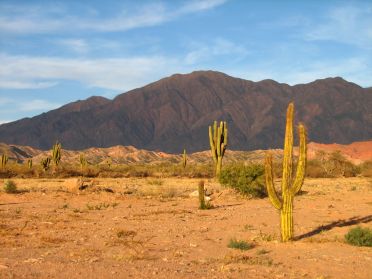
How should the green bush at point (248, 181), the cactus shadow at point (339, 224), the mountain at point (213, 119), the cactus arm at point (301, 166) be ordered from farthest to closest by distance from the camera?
the mountain at point (213, 119) < the green bush at point (248, 181) < the cactus shadow at point (339, 224) < the cactus arm at point (301, 166)

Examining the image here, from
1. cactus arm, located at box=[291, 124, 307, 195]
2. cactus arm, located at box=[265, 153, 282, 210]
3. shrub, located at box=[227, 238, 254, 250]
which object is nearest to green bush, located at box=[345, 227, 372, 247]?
cactus arm, located at box=[291, 124, 307, 195]

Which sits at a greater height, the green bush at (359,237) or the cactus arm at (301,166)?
the cactus arm at (301,166)

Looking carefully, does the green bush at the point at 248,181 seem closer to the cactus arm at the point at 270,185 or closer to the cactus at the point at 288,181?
the cactus arm at the point at 270,185

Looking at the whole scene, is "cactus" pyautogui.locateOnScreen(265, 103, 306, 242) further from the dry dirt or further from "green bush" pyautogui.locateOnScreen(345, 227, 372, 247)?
"green bush" pyautogui.locateOnScreen(345, 227, 372, 247)

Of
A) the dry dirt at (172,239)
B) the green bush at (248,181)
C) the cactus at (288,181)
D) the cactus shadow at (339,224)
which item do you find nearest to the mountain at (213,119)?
the green bush at (248,181)

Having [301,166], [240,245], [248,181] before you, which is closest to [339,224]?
[301,166]

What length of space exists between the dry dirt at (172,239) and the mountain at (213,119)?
133566 millimetres

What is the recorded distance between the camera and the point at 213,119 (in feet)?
579

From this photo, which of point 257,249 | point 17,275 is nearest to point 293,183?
point 257,249

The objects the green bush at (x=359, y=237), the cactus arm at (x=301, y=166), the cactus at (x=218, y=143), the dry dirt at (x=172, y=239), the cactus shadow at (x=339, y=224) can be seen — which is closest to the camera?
the dry dirt at (x=172, y=239)

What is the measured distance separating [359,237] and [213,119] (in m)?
165

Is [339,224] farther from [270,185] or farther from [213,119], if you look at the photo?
[213,119]

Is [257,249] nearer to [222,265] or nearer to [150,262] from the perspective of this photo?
[222,265]

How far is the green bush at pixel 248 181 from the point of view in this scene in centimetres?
2361
